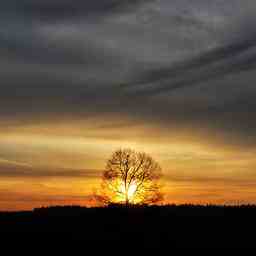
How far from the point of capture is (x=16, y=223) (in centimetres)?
3688

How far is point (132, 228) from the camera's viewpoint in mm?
33906

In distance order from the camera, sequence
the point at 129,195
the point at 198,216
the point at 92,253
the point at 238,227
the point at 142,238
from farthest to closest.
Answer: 1. the point at 129,195
2. the point at 198,216
3. the point at 238,227
4. the point at 142,238
5. the point at 92,253

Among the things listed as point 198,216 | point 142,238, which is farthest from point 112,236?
point 198,216

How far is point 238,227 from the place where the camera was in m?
34.2

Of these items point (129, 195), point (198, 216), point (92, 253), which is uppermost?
point (129, 195)

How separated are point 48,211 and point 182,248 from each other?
46.4ft

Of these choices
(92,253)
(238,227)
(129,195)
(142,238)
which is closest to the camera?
(92,253)

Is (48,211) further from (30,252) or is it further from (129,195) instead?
(129,195)

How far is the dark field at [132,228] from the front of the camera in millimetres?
31000

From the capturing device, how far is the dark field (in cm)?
3100

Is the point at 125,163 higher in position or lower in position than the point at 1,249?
higher

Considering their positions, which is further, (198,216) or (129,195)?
(129,195)

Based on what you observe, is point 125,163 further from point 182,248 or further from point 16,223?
point 182,248

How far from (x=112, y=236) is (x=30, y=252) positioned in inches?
180
